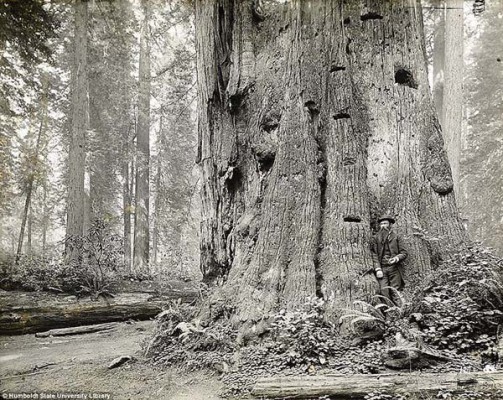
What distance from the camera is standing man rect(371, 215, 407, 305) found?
5.01 m

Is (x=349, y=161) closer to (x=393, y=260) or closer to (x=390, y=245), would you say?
(x=390, y=245)

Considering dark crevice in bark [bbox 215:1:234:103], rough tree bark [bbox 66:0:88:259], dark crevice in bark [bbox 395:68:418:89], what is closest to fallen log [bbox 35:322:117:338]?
rough tree bark [bbox 66:0:88:259]

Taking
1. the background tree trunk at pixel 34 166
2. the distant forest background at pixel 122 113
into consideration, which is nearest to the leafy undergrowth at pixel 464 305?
the distant forest background at pixel 122 113

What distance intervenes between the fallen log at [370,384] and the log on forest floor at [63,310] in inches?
192

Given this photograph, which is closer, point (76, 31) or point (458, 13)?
point (458, 13)

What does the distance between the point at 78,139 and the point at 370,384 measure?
11.4 metres

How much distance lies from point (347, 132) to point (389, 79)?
1.14 meters

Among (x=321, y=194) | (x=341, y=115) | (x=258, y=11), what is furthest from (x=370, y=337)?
(x=258, y=11)

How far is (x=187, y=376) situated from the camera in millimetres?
4391

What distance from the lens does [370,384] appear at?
11.4 ft

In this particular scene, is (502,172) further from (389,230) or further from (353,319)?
(353,319)

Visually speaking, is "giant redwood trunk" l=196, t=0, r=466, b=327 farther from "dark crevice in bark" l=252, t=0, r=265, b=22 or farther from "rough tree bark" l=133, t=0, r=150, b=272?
"rough tree bark" l=133, t=0, r=150, b=272

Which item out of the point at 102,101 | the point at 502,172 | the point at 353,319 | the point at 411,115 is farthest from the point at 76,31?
the point at 502,172

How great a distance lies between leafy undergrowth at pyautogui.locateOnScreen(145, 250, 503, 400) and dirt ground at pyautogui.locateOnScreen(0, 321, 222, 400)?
0.25 m
